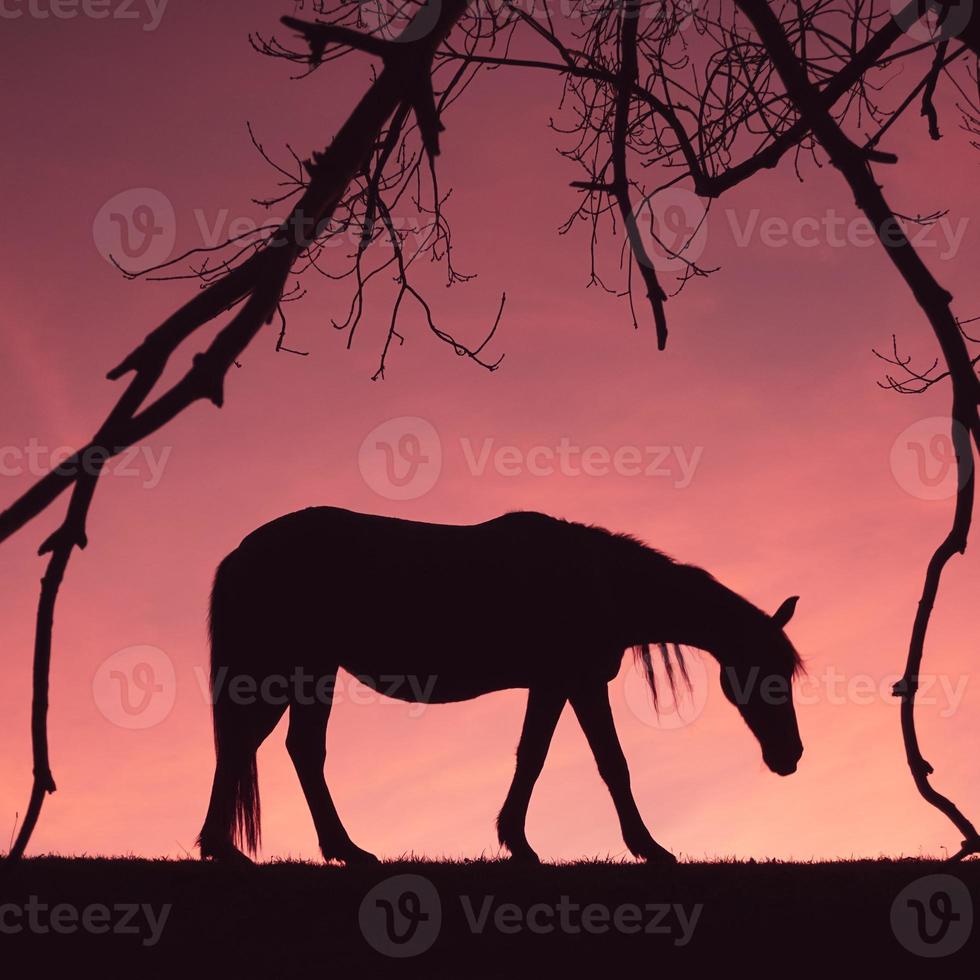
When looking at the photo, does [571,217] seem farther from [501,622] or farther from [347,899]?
[347,899]

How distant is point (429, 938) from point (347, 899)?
628mm

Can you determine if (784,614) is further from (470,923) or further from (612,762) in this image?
(470,923)

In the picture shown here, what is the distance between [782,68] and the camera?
289 cm

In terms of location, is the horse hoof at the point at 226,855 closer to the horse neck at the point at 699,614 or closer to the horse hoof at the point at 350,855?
the horse hoof at the point at 350,855

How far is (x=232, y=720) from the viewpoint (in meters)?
7.29

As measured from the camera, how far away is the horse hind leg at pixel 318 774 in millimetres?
7082

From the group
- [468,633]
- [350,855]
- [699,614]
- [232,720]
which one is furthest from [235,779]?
[699,614]

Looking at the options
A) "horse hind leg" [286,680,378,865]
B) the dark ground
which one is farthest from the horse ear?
"horse hind leg" [286,680,378,865]

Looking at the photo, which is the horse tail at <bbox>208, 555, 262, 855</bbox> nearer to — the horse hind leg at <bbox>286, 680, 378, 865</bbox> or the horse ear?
the horse hind leg at <bbox>286, 680, 378, 865</bbox>

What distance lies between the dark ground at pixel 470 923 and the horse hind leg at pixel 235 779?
764 millimetres

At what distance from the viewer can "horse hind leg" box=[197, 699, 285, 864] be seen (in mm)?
6906

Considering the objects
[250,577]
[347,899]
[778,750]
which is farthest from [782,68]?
[778,750]

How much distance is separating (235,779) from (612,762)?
2592 mm

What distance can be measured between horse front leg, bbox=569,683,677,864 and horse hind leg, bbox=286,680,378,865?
1.81 meters
